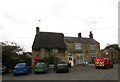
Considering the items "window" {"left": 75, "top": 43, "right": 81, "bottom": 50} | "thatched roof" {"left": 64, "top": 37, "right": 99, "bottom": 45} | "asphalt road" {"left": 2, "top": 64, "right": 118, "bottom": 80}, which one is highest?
"thatched roof" {"left": 64, "top": 37, "right": 99, "bottom": 45}

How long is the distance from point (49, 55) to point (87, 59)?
13.8 meters

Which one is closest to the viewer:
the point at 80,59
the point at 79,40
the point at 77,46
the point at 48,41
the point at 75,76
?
the point at 75,76

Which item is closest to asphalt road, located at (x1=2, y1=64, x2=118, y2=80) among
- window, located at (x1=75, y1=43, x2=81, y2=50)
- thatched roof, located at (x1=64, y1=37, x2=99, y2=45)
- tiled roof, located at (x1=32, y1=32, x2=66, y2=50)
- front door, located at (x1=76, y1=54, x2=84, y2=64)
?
tiled roof, located at (x1=32, y1=32, x2=66, y2=50)

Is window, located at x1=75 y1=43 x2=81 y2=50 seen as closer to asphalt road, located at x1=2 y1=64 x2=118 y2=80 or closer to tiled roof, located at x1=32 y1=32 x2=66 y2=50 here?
tiled roof, located at x1=32 y1=32 x2=66 y2=50

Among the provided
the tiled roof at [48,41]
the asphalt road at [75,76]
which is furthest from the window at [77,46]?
the asphalt road at [75,76]

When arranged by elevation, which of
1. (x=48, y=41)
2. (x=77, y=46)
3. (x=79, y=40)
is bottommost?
(x=77, y=46)

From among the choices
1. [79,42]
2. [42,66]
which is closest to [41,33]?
[79,42]

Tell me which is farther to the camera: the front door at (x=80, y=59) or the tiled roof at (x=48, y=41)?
the front door at (x=80, y=59)

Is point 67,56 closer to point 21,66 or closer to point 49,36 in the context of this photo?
point 49,36

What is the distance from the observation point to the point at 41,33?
189 ft

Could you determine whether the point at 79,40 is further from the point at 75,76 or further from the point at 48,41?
the point at 75,76

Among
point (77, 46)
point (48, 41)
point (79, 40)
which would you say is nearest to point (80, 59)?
point (77, 46)

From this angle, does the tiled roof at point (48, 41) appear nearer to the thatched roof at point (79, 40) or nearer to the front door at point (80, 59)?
the thatched roof at point (79, 40)

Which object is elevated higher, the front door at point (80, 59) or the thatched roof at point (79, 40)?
the thatched roof at point (79, 40)
